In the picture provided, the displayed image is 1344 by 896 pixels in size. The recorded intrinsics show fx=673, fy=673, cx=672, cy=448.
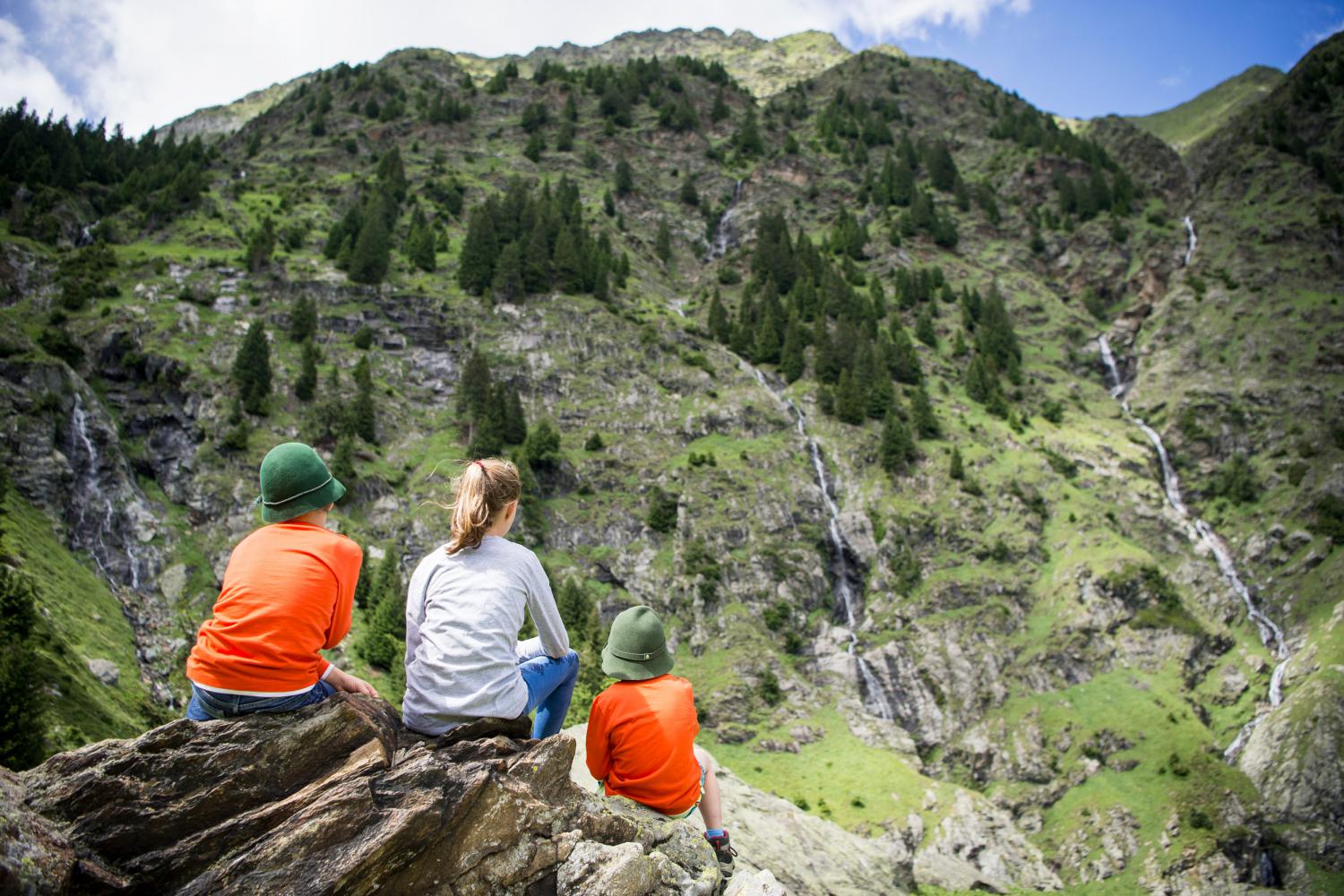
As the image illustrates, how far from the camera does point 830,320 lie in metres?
95.8

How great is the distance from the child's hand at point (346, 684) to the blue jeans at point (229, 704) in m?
0.40

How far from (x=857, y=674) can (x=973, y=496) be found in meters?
24.0

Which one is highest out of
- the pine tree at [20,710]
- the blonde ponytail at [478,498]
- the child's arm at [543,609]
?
the blonde ponytail at [478,498]

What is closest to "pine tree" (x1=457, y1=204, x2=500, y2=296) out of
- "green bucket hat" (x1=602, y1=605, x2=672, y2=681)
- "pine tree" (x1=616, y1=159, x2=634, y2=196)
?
"pine tree" (x1=616, y1=159, x2=634, y2=196)

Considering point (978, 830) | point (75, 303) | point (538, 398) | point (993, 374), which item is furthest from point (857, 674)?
point (75, 303)

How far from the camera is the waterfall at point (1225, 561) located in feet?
164

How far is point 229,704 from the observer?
20.7 ft

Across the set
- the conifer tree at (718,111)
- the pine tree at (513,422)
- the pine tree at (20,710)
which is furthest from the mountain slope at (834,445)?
the conifer tree at (718,111)

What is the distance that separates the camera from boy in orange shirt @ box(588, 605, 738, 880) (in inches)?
324

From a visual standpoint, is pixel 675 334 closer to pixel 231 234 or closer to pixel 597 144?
pixel 231 234

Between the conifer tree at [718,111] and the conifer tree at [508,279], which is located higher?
the conifer tree at [718,111]

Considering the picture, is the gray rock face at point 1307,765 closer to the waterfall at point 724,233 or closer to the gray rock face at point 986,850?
the gray rock face at point 986,850

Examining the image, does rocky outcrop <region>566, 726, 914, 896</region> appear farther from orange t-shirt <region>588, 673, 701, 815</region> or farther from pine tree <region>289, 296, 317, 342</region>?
pine tree <region>289, 296, 317, 342</region>

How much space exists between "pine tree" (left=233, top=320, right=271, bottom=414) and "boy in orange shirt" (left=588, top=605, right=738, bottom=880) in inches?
2453
